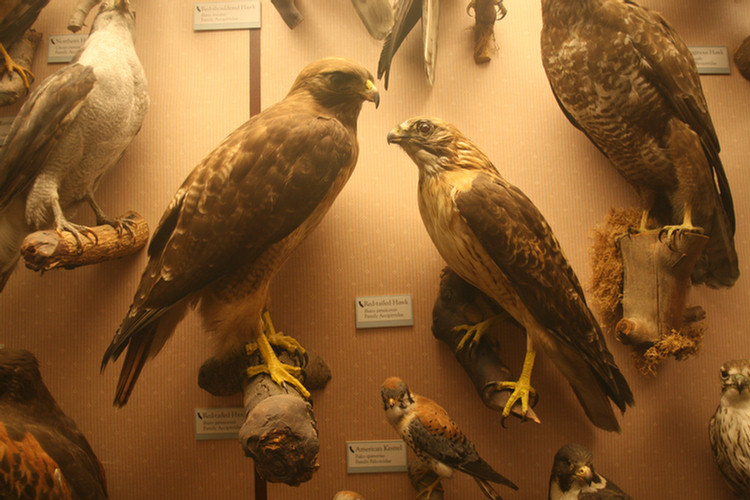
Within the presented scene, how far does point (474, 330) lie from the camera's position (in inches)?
60.8

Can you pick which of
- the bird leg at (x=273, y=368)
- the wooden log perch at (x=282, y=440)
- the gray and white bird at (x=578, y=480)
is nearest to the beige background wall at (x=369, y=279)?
the gray and white bird at (x=578, y=480)

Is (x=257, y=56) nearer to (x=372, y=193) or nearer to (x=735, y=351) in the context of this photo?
(x=372, y=193)

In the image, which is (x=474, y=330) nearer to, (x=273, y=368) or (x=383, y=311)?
(x=383, y=311)

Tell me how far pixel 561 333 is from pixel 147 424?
4.26ft

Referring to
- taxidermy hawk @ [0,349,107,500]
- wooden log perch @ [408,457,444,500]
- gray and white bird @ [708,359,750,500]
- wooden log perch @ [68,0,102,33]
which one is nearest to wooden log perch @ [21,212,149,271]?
taxidermy hawk @ [0,349,107,500]

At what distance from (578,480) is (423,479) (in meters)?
0.43

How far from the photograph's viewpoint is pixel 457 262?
4.64 ft

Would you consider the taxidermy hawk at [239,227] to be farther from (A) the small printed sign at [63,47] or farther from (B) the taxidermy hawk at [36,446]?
(A) the small printed sign at [63,47]

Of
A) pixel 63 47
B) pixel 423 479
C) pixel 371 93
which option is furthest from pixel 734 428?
pixel 63 47

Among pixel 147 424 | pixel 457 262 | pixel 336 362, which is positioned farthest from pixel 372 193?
pixel 147 424

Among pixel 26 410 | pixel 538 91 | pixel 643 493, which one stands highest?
pixel 538 91

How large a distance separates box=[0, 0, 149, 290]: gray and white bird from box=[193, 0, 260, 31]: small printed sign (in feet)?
1.03

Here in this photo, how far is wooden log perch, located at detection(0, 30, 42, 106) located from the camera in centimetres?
171

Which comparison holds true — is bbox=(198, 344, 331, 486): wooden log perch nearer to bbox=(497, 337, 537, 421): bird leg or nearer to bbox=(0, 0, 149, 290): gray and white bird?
bbox=(497, 337, 537, 421): bird leg
